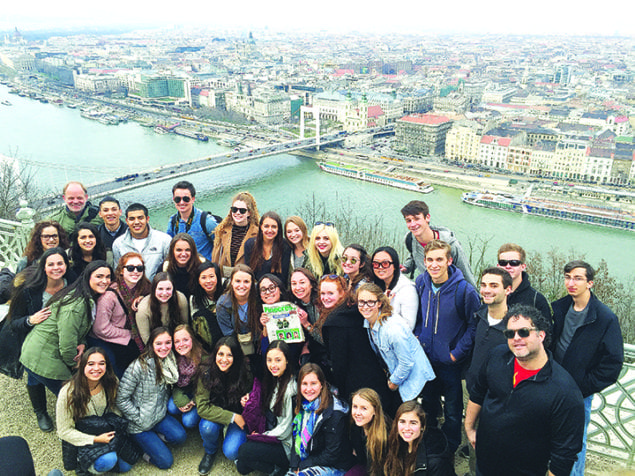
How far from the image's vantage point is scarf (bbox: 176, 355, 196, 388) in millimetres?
1251

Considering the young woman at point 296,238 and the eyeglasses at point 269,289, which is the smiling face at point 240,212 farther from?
the eyeglasses at point 269,289

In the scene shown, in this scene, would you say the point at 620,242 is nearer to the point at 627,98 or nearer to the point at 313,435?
the point at 313,435

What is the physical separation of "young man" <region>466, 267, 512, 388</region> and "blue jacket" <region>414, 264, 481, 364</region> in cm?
9

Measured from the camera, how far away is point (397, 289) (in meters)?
1.19

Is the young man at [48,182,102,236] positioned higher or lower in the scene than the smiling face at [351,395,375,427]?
higher

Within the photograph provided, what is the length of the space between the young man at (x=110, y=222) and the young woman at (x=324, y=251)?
574 mm

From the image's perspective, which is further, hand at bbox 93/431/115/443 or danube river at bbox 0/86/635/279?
danube river at bbox 0/86/635/279

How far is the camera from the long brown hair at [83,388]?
1120 mm

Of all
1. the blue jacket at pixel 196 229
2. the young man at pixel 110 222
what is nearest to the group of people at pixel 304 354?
the young man at pixel 110 222

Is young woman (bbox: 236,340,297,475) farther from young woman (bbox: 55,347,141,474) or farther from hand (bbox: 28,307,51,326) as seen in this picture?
hand (bbox: 28,307,51,326)

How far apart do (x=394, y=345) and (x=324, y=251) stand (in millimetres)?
A: 353

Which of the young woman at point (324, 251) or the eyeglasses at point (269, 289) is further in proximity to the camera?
the young woman at point (324, 251)

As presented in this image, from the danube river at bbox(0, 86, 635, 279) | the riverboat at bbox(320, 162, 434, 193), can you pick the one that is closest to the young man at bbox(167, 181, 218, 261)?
the danube river at bbox(0, 86, 635, 279)

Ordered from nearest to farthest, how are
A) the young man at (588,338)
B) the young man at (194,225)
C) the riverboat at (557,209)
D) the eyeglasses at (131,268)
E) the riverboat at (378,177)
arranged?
the young man at (588,338), the eyeglasses at (131,268), the young man at (194,225), the riverboat at (557,209), the riverboat at (378,177)
